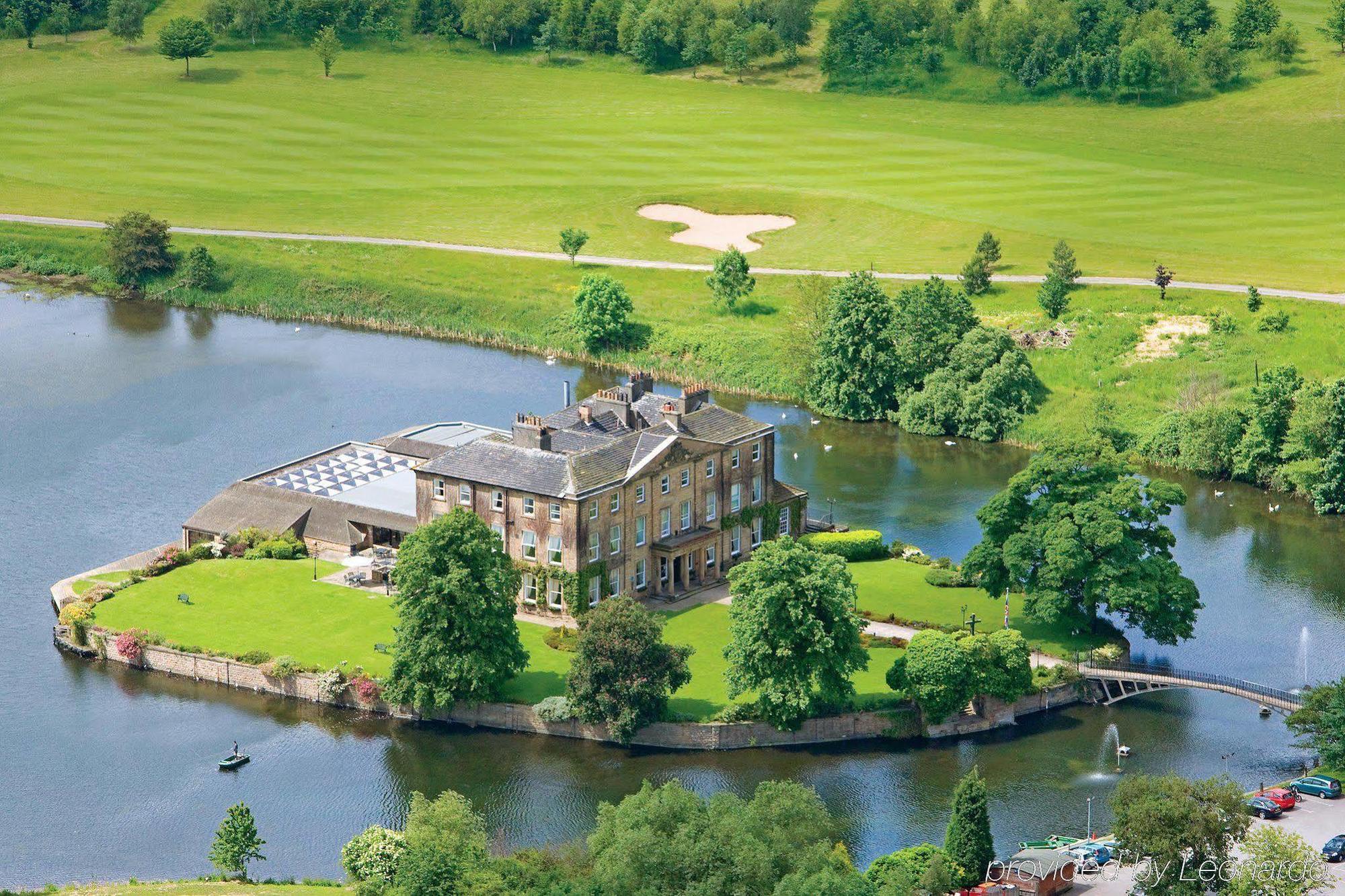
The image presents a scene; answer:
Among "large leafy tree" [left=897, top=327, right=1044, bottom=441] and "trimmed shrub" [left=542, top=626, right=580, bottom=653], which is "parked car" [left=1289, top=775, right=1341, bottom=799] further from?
"large leafy tree" [left=897, top=327, right=1044, bottom=441]

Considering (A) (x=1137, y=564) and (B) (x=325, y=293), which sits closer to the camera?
(A) (x=1137, y=564)

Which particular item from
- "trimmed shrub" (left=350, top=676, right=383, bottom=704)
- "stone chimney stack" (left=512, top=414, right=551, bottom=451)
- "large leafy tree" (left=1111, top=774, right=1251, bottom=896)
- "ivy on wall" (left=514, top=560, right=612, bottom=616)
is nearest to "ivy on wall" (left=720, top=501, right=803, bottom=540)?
"ivy on wall" (left=514, top=560, right=612, bottom=616)

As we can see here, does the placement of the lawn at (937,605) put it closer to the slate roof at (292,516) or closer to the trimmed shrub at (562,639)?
the trimmed shrub at (562,639)

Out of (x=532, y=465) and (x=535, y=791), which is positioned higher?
(x=532, y=465)

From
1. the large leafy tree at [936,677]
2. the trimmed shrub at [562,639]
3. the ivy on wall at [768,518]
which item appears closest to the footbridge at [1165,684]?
the large leafy tree at [936,677]

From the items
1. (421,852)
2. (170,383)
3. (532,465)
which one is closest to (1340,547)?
(532,465)

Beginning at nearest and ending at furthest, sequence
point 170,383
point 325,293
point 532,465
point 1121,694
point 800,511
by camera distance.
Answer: point 1121,694 → point 532,465 → point 800,511 → point 170,383 → point 325,293

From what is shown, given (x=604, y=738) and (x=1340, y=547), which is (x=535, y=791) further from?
(x=1340, y=547)
